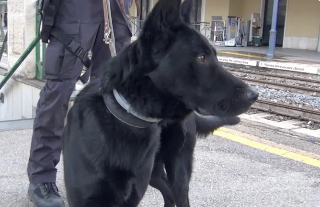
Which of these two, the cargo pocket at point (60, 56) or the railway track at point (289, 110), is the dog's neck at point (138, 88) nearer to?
the cargo pocket at point (60, 56)

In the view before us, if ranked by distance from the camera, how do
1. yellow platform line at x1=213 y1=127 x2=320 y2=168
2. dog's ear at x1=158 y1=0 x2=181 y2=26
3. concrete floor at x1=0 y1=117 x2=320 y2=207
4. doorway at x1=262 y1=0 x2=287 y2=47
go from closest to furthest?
dog's ear at x1=158 y1=0 x2=181 y2=26, concrete floor at x1=0 y1=117 x2=320 y2=207, yellow platform line at x1=213 y1=127 x2=320 y2=168, doorway at x1=262 y1=0 x2=287 y2=47

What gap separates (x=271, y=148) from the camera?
16.6 ft

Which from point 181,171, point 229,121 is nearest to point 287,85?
point 229,121

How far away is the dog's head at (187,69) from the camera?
2.21m

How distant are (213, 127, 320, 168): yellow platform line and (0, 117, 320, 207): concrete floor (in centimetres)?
11

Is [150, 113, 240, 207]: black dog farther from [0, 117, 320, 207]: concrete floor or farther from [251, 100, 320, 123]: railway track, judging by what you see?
[251, 100, 320, 123]: railway track

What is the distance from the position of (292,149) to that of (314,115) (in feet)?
8.52

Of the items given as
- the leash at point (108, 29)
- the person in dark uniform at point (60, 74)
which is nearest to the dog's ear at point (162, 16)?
the leash at point (108, 29)

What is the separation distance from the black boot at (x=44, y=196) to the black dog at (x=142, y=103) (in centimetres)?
80

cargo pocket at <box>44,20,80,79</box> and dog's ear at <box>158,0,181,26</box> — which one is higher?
dog's ear at <box>158,0,181,26</box>

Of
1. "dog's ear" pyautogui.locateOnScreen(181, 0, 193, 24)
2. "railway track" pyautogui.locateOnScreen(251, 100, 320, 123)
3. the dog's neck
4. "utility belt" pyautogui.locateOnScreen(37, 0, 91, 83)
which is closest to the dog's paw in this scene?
the dog's neck

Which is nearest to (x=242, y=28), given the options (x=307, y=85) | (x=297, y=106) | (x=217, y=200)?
(x=307, y=85)

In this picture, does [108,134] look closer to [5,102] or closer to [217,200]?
[217,200]

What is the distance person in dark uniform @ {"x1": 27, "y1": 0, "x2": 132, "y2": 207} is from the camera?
3.04m
